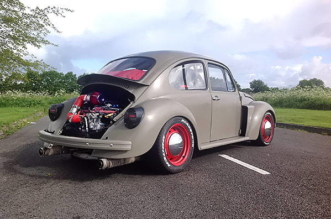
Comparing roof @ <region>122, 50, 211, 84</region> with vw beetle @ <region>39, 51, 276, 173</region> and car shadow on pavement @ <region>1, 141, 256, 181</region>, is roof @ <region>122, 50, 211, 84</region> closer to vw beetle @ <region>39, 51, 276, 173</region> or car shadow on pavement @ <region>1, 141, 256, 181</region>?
vw beetle @ <region>39, 51, 276, 173</region>

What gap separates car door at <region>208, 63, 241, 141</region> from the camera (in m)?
4.38

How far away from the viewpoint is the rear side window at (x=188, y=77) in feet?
13.1

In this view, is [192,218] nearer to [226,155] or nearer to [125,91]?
[125,91]

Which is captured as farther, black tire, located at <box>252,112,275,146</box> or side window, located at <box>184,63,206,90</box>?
black tire, located at <box>252,112,275,146</box>

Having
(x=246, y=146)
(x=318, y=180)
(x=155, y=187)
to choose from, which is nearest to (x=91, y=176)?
(x=155, y=187)

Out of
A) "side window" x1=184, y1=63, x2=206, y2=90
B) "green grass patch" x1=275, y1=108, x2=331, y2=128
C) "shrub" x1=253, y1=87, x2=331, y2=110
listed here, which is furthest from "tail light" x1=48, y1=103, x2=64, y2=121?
"shrub" x1=253, y1=87, x2=331, y2=110

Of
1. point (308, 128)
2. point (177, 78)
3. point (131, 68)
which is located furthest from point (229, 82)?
point (308, 128)

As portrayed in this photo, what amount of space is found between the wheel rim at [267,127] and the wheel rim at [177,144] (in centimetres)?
246

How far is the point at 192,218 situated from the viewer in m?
2.26

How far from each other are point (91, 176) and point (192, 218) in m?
1.68

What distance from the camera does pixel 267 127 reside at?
223 inches

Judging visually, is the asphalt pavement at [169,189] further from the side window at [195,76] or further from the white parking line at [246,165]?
the side window at [195,76]

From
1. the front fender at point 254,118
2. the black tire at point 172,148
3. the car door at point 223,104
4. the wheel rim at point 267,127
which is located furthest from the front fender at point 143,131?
the wheel rim at point 267,127

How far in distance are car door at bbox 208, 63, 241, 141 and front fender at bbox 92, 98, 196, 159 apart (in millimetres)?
1210
